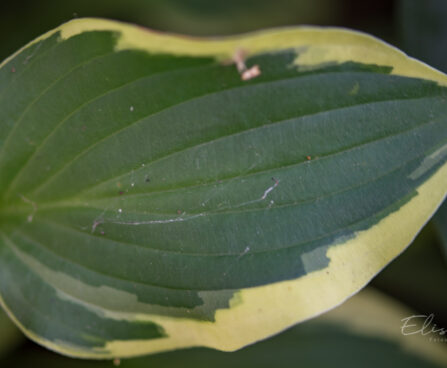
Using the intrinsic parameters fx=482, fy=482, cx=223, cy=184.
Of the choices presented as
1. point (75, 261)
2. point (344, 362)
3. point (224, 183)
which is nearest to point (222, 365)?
point (344, 362)

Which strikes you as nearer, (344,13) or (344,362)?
(344,362)

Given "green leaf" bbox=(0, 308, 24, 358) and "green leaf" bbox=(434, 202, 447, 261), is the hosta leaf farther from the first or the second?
"green leaf" bbox=(0, 308, 24, 358)

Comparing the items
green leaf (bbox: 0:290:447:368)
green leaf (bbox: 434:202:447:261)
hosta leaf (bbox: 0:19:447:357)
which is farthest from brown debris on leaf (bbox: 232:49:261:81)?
green leaf (bbox: 0:290:447:368)

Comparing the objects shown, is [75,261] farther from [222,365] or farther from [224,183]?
[222,365]

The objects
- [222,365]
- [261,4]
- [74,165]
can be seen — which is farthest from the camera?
[261,4]

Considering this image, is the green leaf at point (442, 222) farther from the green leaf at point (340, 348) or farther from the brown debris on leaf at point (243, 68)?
the brown debris on leaf at point (243, 68)

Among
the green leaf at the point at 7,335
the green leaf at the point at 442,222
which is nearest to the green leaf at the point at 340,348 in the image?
the green leaf at the point at 7,335

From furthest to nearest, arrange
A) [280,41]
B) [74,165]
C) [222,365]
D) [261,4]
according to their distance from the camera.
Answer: [261,4], [222,365], [74,165], [280,41]
